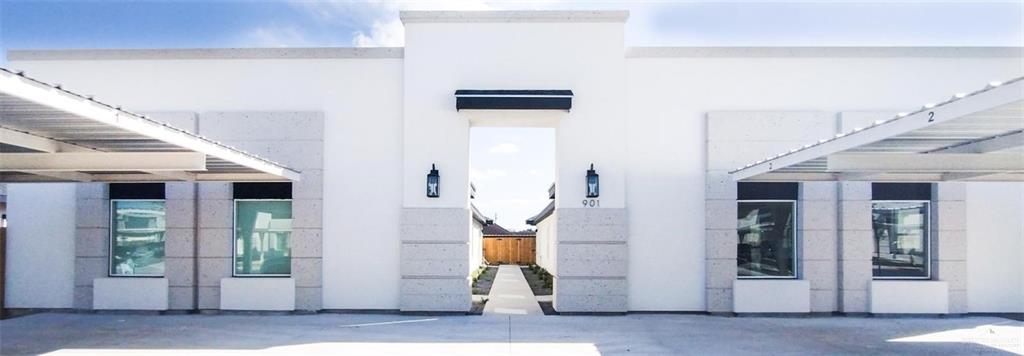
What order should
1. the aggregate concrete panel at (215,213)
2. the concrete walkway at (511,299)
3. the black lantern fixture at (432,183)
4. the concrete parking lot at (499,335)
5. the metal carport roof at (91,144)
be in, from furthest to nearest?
the concrete walkway at (511,299), the aggregate concrete panel at (215,213), the black lantern fixture at (432,183), the concrete parking lot at (499,335), the metal carport roof at (91,144)

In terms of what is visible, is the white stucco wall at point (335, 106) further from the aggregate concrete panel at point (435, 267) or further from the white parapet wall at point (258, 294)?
the white parapet wall at point (258, 294)

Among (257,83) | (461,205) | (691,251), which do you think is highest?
(257,83)

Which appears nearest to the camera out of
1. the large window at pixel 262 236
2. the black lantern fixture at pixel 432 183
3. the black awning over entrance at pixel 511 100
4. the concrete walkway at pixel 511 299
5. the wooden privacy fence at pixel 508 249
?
the black awning over entrance at pixel 511 100

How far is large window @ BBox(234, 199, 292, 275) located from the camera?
11.6 m

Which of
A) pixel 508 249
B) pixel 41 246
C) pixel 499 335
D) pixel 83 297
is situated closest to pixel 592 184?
pixel 499 335

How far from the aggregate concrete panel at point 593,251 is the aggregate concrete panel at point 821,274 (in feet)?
10.3

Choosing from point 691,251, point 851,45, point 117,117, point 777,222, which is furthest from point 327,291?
point 851,45

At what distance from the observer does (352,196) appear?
1148 cm

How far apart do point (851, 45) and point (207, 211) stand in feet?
38.0

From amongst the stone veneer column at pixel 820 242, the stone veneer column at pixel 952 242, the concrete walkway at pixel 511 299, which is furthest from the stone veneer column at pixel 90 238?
the stone veneer column at pixel 952 242

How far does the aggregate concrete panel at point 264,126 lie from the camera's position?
37.8ft

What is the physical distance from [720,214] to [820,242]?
178 cm

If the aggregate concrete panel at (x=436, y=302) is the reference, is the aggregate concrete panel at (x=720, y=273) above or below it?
above

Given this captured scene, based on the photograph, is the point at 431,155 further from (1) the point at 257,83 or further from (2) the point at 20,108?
(2) the point at 20,108
